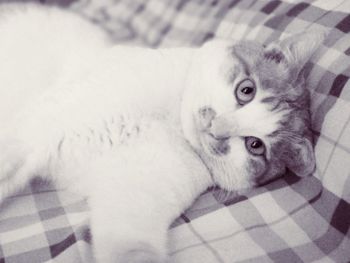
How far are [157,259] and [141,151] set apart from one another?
1.16 feet

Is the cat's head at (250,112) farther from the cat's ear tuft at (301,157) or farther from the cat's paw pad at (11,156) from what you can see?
the cat's paw pad at (11,156)

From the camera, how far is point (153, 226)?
107 centimetres

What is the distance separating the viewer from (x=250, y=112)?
117 centimetres

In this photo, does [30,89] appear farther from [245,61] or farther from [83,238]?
[245,61]

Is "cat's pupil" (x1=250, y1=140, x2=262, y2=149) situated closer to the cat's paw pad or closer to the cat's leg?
the cat's leg

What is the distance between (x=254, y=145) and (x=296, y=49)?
343 millimetres

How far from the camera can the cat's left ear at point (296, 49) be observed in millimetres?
1264

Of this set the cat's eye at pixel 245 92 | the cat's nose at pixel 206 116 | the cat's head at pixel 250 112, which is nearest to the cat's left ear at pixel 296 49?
the cat's head at pixel 250 112

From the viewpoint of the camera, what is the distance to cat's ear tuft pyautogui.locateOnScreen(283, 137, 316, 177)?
119cm

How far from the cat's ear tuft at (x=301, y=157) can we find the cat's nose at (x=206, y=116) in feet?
0.90

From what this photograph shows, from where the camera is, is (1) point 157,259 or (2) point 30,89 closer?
(1) point 157,259

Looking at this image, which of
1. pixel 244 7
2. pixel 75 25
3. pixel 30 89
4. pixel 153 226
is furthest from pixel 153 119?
pixel 244 7

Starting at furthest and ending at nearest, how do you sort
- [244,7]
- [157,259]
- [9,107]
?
1. [244,7]
2. [9,107]
3. [157,259]

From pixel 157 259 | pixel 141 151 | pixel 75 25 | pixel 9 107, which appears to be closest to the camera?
pixel 157 259
